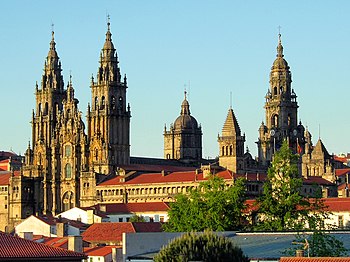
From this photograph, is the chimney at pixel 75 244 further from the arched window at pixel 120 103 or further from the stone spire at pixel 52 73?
the stone spire at pixel 52 73

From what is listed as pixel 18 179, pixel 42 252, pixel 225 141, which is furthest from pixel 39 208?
pixel 42 252

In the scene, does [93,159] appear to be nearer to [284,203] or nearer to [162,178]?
[162,178]

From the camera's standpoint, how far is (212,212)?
10244 centimetres

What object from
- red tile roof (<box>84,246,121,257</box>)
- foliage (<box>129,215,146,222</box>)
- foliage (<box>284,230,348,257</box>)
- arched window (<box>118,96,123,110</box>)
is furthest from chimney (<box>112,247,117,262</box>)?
arched window (<box>118,96,123,110</box>)

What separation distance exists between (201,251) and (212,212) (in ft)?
123

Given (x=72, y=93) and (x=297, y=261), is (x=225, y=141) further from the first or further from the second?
(x=297, y=261)

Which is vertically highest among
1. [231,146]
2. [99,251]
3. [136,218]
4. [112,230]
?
[231,146]

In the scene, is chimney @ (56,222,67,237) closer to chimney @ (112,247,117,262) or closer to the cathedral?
chimney @ (112,247,117,262)

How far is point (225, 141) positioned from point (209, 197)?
5871 centimetres

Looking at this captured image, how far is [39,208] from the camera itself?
589 ft

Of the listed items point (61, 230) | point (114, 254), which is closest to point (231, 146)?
point (61, 230)

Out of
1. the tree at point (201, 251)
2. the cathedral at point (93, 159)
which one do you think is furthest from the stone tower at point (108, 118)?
the tree at point (201, 251)

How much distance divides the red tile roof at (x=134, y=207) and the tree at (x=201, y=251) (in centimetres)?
8634

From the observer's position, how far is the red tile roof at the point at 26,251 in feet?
199
